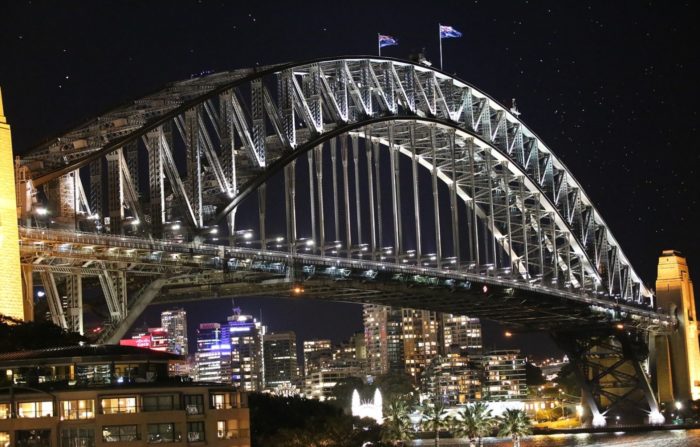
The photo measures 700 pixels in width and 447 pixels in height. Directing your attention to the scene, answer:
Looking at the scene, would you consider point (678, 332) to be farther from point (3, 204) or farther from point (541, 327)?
point (3, 204)

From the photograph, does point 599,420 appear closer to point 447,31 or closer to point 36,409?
point 447,31

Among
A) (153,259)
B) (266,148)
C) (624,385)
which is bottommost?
(624,385)

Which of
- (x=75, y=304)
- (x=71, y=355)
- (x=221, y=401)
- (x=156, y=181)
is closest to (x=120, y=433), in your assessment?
(x=71, y=355)

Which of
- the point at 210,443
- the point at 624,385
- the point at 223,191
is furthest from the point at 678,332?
the point at 210,443

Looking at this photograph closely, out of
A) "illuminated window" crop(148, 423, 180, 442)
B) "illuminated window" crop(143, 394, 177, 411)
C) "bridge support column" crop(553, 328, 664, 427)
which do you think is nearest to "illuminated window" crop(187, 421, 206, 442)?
"illuminated window" crop(148, 423, 180, 442)

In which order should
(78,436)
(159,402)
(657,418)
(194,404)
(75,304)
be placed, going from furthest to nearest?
(657,418), (75,304), (194,404), (159,402), (78,436)

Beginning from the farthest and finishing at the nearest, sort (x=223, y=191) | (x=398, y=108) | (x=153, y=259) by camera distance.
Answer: (x=398, y=108) → (x=223, y=191) → (x=153, y=259)

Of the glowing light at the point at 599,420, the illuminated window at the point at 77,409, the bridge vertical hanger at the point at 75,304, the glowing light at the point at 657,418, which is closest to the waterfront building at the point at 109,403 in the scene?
the illuminated window at the point at 77,409

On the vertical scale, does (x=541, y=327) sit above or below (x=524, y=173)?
below
